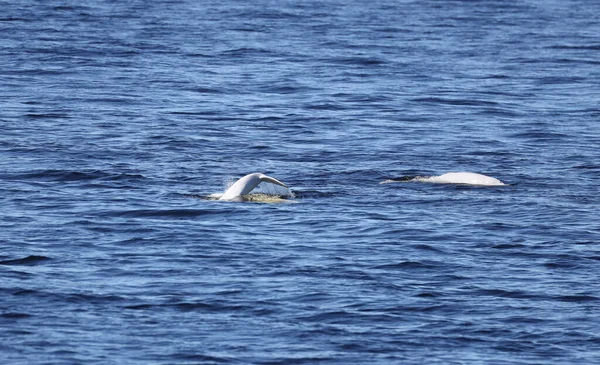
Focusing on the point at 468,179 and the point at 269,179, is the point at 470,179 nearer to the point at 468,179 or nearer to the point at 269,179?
the point at 468,179

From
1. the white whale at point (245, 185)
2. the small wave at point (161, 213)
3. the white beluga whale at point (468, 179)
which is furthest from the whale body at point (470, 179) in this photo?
the small wave at point (161, 213)

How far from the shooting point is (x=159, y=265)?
2095 centimetres

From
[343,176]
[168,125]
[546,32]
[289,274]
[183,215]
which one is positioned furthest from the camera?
[546,32]

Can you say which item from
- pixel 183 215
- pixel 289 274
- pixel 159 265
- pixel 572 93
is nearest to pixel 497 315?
pixel 289 274

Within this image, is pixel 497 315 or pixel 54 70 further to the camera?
pixel 54 70

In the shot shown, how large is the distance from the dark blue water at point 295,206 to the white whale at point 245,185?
56 cm

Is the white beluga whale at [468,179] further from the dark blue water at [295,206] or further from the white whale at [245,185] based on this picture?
the white whale at [245,185]

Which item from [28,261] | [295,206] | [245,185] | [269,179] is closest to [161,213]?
[245,185]

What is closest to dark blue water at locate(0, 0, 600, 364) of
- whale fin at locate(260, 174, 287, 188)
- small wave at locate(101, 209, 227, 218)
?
small wave at locate(101, 209, 227, 218)

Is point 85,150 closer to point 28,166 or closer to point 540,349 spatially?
point 28,166

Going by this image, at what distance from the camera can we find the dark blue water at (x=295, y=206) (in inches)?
701

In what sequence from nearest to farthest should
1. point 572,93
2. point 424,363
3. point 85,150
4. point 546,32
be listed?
1. point 424,363
2. point 85,150
3. point 572,93
4. point 546,32

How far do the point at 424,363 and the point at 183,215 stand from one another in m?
8.85

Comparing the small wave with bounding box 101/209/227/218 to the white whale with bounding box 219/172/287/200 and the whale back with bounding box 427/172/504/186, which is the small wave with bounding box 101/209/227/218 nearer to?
Answer: the white whale with bounding box 219/172/287/200
